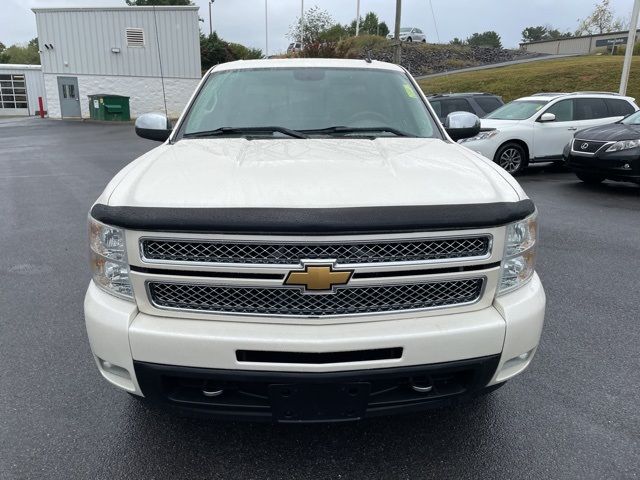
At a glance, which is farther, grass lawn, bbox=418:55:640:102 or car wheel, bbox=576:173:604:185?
grass lawn, bbox=418:55:640:102

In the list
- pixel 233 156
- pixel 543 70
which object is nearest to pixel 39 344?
pixel 233 156

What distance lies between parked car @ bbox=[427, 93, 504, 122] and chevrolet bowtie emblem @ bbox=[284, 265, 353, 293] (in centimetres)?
1076

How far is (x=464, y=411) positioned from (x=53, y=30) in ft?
110

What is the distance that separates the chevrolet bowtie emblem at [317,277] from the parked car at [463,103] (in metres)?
10.8

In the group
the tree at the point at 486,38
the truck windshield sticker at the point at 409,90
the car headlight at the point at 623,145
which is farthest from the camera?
the tree at the point at 486,38

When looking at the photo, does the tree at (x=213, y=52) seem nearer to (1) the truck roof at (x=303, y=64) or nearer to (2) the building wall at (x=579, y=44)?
(2) the building wall at (x=579, y=44)

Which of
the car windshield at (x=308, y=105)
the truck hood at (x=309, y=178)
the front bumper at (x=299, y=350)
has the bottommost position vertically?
the front bumper at (x=299, y=350)

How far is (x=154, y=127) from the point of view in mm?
4035

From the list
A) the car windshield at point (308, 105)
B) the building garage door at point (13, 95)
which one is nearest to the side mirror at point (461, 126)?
the car windshield at point (308, 105)

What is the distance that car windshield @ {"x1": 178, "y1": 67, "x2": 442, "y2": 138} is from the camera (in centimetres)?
347

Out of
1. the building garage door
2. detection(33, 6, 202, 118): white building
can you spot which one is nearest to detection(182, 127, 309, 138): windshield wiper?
detection(33, 6, 202, 118): white building

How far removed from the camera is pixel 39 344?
3.61m

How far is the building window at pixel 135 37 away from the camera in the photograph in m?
30.4

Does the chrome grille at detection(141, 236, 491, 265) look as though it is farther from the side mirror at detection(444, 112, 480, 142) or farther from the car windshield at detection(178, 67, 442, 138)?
the side mirror at detection(444, 112, 480, 142)
